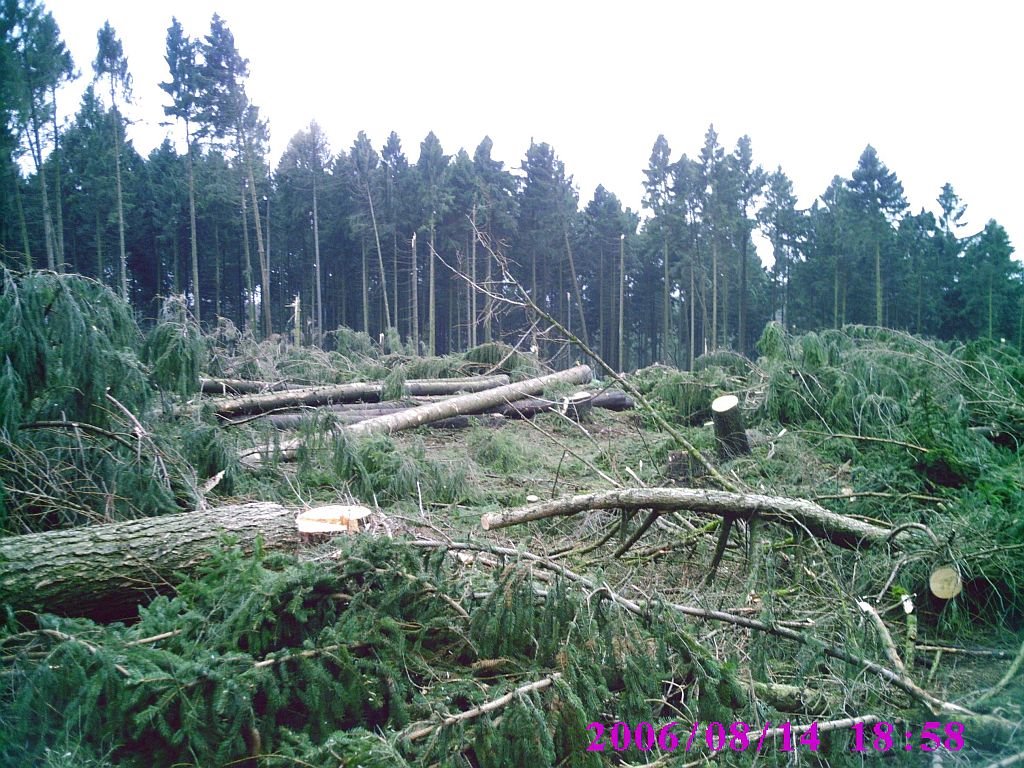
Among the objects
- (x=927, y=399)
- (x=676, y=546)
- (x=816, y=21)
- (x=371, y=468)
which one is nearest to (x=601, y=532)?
(x=676, y=546)

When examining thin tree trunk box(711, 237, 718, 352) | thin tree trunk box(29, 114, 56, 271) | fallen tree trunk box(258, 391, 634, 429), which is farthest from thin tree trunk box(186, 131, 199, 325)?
thin tree trunk box(711, 237, 718, 352)

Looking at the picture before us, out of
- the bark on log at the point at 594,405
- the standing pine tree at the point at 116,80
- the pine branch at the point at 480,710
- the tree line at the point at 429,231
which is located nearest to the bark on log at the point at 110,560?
the pine branch at the point at 480,710

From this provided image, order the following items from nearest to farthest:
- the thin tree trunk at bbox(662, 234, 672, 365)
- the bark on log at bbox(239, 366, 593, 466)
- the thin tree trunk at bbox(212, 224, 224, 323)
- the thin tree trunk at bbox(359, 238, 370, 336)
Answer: the bark on log at bbox(239, 366, 593, 466)
the thin tree trunk at bbox(212, 224, 224, 323)
the thin tree trunk at bbox(662, 234, 672, 365)
the thin tree trunk at bbox(359, 238, 370, 336)

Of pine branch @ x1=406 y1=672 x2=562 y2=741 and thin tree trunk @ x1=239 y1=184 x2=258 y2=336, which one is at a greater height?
thin tree trunk @ x1=239 y1=184 x2=258 y2=336

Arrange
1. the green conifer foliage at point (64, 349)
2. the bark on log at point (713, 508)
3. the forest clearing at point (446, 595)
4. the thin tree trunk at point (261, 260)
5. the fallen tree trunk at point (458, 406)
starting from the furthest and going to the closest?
the thin tree trunk at point (261, 260), the fallen tree trunk at point (458, 406), the green conifer foliage at point (64, 349), the bark on log at point (713, 508), the forest clearing at point (446, 595)

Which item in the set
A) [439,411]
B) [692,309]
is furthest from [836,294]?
[692,309]

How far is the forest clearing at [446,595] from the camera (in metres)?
1.87

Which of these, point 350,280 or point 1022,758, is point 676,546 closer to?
point 1022,758

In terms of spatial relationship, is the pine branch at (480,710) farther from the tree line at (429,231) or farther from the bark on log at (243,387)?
the bark on log at (243,387)

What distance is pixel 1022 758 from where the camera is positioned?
1.72 metres

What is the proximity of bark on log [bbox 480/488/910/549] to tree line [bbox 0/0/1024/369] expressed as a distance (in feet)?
3.90

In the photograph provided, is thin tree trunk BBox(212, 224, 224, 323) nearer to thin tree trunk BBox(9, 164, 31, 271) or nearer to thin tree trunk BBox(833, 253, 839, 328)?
thin tree trunk BBox(9, 164, 31, 271)

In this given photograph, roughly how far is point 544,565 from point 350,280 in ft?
86.5

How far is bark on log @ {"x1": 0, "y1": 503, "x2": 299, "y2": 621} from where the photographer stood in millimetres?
2496
